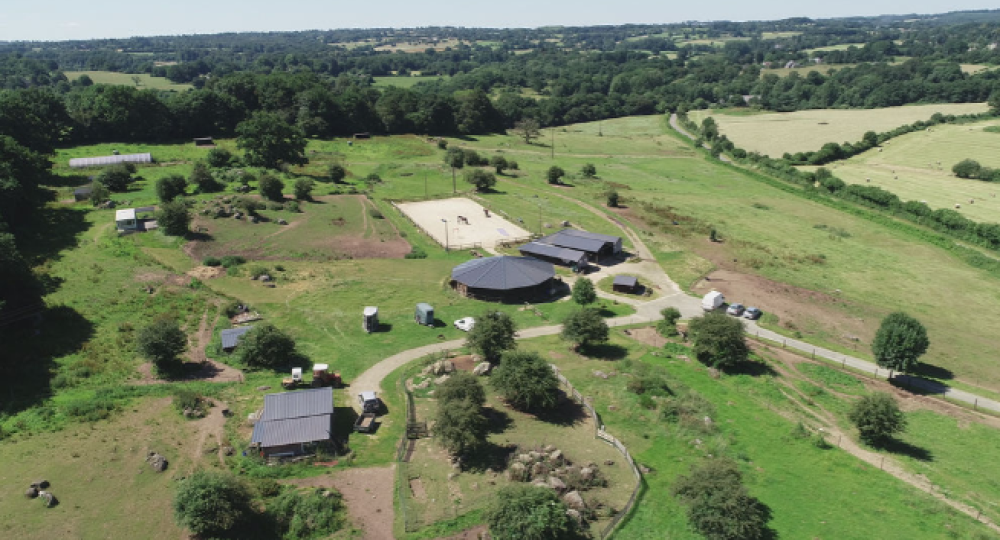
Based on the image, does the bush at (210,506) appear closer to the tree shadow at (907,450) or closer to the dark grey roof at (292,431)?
the dark grey roof at (292,431)

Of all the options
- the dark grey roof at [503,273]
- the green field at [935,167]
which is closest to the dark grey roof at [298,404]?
the dark grey roof at [503,273]

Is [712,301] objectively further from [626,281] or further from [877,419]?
[877,419]

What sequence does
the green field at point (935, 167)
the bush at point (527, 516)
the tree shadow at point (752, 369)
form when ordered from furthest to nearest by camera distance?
the green field at point (935, 167) < the tree shadow at point (752, 369) < the bush at point (527, 516)

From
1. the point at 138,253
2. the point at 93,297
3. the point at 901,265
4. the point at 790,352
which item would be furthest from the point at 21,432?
the point at 901,265

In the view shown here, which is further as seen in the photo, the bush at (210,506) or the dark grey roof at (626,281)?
the dark grey roof at (626,281)

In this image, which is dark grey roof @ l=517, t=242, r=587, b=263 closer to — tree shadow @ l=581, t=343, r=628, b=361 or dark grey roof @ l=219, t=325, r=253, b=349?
tree shadow @ l=581, t=343, r=628, b=361

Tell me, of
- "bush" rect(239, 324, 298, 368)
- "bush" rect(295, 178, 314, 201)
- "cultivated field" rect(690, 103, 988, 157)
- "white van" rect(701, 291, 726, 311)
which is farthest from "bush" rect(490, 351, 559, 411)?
"cultivated field" rect(690, 103, 988, 157)
